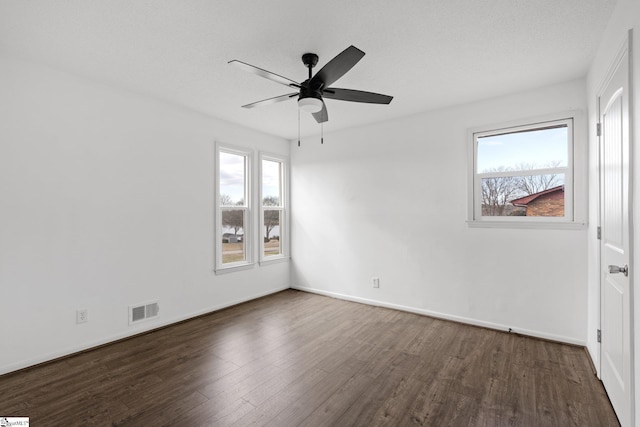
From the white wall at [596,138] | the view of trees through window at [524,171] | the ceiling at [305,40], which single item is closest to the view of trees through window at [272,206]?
the ceiling at [305,40]

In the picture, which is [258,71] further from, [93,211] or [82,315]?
[82,315]

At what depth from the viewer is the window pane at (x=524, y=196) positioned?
3.19 metres

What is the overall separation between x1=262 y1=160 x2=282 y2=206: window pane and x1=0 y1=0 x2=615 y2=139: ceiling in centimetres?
185

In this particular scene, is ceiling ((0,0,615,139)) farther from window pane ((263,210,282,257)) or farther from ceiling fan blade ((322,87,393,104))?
window pane ((263,210,282,257))

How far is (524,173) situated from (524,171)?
23 millimetres

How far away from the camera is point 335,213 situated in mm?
4820

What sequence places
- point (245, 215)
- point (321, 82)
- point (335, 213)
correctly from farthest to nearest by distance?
point (335, 213) → point (245, 215) → point (321, 82)

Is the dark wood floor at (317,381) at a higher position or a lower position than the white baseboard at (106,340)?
lower

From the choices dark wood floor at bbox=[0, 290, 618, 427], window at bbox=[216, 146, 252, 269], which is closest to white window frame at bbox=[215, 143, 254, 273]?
window at bbox=[216, 146, 252, 269]

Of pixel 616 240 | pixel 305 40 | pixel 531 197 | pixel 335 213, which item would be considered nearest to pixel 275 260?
pixel 335 213

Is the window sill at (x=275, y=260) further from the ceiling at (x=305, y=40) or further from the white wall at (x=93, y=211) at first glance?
the ceiling at (x=305, y=40)

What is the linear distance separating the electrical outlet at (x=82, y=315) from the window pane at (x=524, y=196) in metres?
4.34

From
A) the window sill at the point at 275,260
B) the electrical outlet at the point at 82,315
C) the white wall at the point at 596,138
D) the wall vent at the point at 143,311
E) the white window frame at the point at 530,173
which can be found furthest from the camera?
the window sill at the point at 275,260

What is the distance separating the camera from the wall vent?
130 inches
